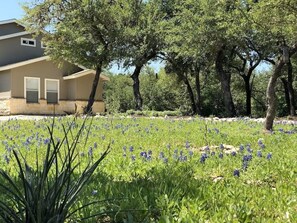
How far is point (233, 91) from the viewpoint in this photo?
1570 inches

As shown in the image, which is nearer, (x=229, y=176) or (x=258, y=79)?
(x=229, y=176)

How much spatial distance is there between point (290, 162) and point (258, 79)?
39679 mm

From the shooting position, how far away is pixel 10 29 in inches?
1088

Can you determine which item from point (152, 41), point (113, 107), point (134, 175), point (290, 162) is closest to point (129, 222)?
point (134, 175)

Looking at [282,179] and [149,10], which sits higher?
[149,10]

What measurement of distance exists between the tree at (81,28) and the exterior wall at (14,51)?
7.92ft

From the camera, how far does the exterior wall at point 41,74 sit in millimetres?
25219

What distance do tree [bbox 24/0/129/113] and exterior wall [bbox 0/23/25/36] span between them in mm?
→ 2955

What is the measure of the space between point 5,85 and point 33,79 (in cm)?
183

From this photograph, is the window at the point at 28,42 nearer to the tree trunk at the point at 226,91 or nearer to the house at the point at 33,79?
the house at the point at 33,79

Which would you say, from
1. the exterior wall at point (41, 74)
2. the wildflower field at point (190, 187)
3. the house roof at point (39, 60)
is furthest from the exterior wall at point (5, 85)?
the wildflower field at point (190, 187)

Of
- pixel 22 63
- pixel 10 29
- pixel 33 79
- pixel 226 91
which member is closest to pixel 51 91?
pixel 33 79

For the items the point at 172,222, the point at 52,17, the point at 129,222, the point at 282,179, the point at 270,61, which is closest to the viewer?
the point at 129,222

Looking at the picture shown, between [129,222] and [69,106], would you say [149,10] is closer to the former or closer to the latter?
[69,106]
